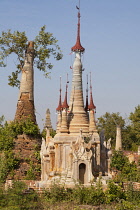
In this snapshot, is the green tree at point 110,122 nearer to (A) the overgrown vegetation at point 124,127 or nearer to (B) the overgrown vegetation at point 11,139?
(A) the overgrown vegetation at point 124,127

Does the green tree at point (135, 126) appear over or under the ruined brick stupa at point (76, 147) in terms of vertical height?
over

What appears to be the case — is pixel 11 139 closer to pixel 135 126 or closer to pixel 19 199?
pixel 19 199

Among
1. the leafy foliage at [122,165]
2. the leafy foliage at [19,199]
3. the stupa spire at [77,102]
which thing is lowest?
the leafy foliage at [19,199]

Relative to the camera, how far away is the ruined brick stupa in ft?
55.5

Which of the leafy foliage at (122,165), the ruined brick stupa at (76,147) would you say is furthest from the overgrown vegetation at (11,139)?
the leafy foliage at (122,165)

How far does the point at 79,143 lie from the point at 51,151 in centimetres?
190

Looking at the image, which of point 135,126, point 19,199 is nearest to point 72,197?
point 19,199

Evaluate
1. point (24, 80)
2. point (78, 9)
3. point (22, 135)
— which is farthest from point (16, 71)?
point (78, 9)

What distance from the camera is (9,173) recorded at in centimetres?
2097

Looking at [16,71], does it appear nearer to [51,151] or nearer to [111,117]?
[51,151]

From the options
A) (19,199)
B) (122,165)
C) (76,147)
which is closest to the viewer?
(19,199)

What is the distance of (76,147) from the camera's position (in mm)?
17156

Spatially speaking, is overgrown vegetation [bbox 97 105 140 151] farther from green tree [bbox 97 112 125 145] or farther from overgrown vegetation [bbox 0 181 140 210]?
overgrown vegetation [bbox 0 181 140 210]

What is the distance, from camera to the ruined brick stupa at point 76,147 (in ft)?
55.5
